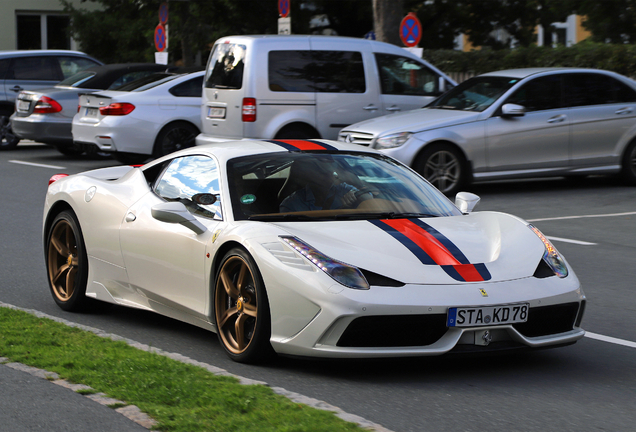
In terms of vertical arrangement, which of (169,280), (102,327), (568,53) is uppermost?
(568,53)

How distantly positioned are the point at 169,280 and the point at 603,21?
21004 mm

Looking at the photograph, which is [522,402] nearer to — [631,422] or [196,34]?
[631,422]

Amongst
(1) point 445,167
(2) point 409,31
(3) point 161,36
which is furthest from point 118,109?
(3) point 161,36

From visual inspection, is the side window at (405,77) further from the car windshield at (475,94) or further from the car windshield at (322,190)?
the car windshield at (322,190)

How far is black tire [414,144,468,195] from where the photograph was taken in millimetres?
12414

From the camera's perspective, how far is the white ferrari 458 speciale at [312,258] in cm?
485

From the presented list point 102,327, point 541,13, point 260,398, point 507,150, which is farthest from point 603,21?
point 260,398

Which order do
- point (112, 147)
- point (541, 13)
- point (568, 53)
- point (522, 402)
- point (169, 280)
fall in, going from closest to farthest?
point (522, 402) → point (169, 280) → point (112, 147) → point (568, 53) → point (541, 13)

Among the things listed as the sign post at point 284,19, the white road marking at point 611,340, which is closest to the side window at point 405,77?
the sign post at point 284,19

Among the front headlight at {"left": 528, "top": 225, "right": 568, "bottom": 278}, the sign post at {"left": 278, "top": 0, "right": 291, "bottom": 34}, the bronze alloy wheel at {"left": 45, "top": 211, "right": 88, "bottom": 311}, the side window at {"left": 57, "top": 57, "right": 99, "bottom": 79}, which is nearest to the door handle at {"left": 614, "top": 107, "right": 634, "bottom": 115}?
the sign post at {"left": 278, "top": 0, "right": 291, "bottom": 34}

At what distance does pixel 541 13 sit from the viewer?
29500 millimetres

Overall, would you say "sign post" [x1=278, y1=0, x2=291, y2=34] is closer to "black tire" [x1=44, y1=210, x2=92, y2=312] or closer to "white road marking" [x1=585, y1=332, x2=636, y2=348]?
"black tire" [x1=44, y1=210, x2=92, y2=312]

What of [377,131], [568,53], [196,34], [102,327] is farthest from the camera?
[196,34]

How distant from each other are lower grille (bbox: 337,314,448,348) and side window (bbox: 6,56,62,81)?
56.0 feet
